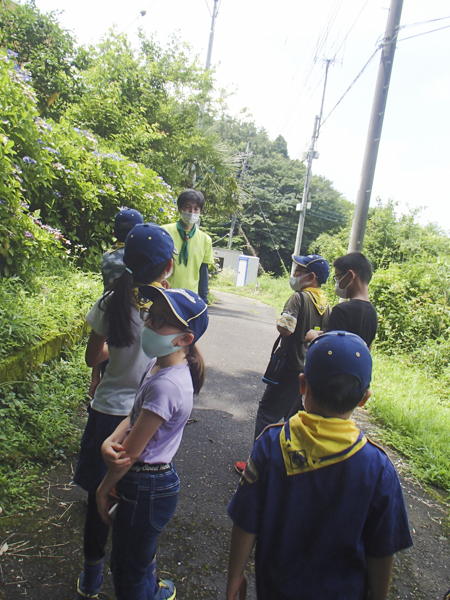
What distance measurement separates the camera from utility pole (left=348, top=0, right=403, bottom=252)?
19.5 ft

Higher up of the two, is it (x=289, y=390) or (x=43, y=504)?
(x=289, y=390)

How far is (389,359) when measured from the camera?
26.1ft

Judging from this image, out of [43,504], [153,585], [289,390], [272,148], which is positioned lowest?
[43,504]

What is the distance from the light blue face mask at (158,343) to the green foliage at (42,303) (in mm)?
1877

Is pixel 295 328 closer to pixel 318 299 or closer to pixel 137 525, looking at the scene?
pixel 318 299

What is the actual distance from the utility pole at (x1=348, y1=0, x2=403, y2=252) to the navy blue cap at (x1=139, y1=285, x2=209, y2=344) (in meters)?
4.93

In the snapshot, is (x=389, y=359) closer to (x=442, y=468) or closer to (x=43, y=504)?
(x=442, y=468)

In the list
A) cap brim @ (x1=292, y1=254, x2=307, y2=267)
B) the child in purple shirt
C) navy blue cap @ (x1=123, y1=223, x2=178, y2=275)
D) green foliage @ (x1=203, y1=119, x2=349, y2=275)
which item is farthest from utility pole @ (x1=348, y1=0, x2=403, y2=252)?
green foliage @ (x1=203, y1=119, x2=349, y2=275)

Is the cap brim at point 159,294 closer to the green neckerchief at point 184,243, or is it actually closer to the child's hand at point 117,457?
the child's hand at point 117,457

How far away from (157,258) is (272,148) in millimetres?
54390

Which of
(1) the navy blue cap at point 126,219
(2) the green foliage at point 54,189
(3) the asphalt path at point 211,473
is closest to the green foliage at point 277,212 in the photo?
(2) the green foliage at point 54,189

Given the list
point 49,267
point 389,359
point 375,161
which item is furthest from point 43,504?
point 389,359

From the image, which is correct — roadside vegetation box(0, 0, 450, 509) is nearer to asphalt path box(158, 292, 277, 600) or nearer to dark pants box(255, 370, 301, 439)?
asphalt path box(158, 292, 277, 600)

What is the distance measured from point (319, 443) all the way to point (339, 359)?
0.26 meters
